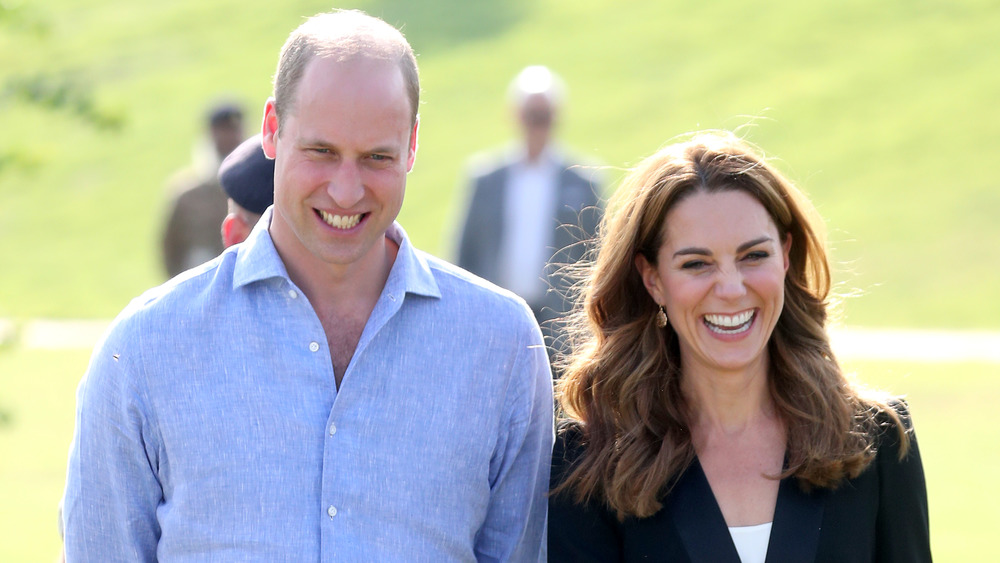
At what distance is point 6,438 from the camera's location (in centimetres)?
1173

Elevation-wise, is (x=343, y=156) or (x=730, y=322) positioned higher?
(x=343, y=156)

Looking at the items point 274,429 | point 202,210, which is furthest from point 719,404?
point 202,210

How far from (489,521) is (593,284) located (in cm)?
87

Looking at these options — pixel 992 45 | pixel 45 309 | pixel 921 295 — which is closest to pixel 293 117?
pixel 921 295

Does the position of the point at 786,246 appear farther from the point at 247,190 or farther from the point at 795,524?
the point at 247,190

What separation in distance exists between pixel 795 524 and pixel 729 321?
0.57 m

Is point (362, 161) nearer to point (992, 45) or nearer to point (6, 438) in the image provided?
point (6, 438)

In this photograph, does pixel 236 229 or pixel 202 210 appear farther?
pixel 202 210

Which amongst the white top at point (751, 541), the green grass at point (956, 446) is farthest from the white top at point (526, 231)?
the white top at point (751, 541)

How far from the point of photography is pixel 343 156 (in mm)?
3021

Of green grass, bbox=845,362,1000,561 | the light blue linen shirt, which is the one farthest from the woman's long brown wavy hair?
green grass, bbox=845,362,1000,561

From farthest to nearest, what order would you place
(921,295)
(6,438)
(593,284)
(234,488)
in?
1. (921,295)
2. (6,438)
3. (593,284)
4. (234,488)

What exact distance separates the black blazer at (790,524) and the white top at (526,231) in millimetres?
4754

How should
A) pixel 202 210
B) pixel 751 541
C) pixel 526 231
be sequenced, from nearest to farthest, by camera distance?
pixel 751 541 → pixel 526 231 → pixel 202 210
